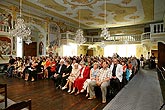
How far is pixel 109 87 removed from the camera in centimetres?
505

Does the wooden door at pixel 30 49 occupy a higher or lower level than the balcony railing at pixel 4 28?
lower

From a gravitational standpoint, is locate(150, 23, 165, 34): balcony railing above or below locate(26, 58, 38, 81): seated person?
above

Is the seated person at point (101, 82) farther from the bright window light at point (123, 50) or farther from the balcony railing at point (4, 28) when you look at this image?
the bright window light at point (123, 50)

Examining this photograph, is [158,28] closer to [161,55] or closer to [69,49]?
[161,55]

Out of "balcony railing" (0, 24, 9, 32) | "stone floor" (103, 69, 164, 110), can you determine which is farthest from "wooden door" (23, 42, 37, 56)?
"stone floor" (103, 69, 164, 110)

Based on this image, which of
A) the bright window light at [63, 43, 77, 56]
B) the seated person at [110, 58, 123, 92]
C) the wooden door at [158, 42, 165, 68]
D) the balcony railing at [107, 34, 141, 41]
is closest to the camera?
the seated person at [110, 58, 123, 92]

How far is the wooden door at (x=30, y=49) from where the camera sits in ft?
42.9

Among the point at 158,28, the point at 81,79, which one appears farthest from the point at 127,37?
the point at 81,79

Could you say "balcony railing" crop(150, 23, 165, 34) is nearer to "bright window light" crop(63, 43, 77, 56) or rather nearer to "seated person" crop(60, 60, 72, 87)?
"bright window light" crop(63, 43, 77, 56)

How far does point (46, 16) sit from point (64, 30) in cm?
321

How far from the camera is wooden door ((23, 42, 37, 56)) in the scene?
42.9 feet

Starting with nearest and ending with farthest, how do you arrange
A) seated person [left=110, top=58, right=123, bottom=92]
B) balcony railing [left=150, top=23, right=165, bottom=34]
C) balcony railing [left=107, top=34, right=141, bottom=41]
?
1. seated person [left=110, top=58, right=123, bottom=92]
2. balcony railing [left=150, top=23, right=165, bottom=34]
3. balcony railing [left=107, top=34, right=141, bottom=41]

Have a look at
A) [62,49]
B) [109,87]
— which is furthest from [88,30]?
[109,87]

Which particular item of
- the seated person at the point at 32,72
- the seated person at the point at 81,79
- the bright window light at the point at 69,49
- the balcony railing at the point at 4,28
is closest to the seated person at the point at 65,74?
the seated person at the point at 81,79
